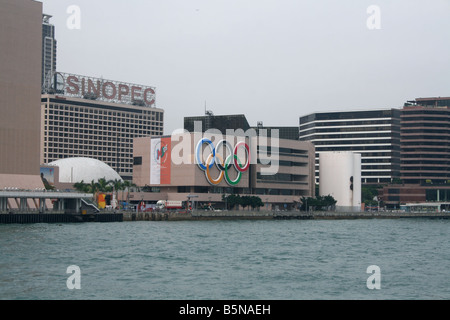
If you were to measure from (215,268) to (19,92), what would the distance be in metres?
105

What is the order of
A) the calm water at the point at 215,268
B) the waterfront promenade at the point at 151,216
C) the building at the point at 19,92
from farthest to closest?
the building at the point at 19,92
the waterfront promenade at the point at 151,216
the calm water at the point at 215,268

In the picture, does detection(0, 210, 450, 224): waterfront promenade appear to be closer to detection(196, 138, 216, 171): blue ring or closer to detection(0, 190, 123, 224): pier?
detection(0, 190, 123, 224): pier

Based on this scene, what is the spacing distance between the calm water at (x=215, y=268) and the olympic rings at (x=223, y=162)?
97877 millimetres

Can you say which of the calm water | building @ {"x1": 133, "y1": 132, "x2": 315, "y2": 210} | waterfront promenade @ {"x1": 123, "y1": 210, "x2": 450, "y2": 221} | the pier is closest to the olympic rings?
building @ {"x1": 133, "y1": 132, "x2": 315, "y2": 210}

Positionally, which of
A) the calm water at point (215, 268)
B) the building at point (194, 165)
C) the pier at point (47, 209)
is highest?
the building at point (194, 165)

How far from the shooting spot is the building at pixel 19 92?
146750mm

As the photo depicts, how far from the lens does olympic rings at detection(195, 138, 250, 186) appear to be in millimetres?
185375

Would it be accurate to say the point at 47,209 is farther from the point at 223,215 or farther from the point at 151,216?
the point at 223,215

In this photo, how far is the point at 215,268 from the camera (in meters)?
57.1

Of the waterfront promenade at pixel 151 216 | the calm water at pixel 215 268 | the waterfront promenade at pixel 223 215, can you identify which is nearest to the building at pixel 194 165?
the waterfront promenade at pixel 223 215

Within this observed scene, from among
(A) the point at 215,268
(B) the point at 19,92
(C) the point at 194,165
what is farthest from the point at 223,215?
(A) the point at 215,268

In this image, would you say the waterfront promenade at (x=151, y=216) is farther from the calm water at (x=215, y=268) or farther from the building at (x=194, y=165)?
the calm water at (x=215, y=268)

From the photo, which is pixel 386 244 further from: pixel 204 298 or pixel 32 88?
pixel 32 88
